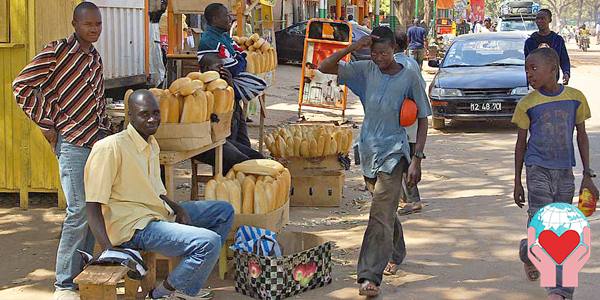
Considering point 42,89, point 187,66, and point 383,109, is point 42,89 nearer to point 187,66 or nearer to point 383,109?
point 383,109

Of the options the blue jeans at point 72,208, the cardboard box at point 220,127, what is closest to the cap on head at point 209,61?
the cardboard box at point 220,127

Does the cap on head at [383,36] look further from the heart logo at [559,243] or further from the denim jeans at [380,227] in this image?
the heart logo at [559,243]

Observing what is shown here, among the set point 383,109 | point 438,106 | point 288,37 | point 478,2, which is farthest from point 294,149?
point 478,2

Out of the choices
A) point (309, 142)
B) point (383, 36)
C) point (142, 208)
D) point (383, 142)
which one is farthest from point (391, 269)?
point (309, 142)

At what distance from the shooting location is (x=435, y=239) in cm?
Result: 739

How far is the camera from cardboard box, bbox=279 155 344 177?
8.91 meters

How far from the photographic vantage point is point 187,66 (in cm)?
1098

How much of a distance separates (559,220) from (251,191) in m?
3.52

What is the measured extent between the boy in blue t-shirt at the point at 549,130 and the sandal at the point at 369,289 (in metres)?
0.98

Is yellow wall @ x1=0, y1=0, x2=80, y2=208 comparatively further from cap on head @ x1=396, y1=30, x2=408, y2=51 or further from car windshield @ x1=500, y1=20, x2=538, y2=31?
car windshield @ x1=500, y1=20, x2=538, y2=31

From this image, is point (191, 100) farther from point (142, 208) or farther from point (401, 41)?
point (401, 41)

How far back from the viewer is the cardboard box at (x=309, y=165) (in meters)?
8.91

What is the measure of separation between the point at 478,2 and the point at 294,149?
177 feet

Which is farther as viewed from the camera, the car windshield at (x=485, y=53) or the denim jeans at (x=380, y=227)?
the car windshield at (x=485, y=53)
